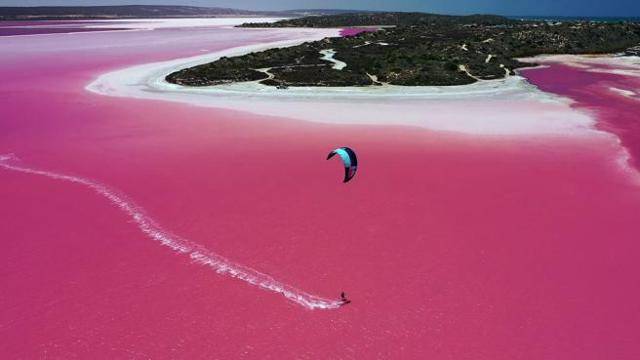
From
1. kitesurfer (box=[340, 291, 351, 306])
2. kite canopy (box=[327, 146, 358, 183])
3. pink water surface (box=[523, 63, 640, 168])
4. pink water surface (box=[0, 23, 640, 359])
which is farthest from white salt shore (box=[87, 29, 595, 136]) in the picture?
kitesurfer (box=[340, 291, 351, 306])

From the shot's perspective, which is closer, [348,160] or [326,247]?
[326,247]

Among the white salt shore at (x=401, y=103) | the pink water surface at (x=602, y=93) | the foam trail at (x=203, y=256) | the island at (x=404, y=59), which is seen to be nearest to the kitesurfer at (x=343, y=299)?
the foam trail at (x=203, y=256)

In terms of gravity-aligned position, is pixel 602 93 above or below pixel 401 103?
above

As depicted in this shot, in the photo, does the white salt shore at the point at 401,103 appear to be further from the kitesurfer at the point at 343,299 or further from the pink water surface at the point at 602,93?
the kitesurfer at the point at 343,299

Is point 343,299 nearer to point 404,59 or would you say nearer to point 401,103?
point 401,103

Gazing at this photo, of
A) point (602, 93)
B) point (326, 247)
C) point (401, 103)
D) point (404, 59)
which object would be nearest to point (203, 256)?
point (326, 247)
